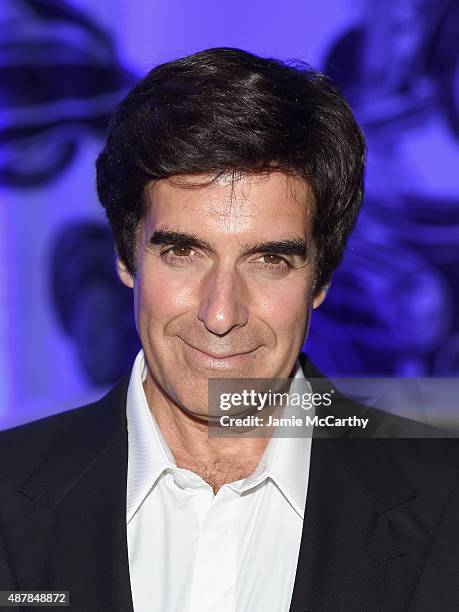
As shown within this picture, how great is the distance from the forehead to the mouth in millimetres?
266

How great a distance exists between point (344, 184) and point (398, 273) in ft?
5.54

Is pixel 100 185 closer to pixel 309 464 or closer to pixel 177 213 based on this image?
pixel 177 213

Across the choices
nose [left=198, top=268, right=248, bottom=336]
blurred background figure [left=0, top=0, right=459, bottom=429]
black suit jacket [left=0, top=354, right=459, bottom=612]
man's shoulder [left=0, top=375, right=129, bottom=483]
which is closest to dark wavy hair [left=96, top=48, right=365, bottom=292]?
nose [left=198, top=268, right=248, bottom=336]

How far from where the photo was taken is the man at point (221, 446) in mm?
1880

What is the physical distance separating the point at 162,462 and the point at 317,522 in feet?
1.22

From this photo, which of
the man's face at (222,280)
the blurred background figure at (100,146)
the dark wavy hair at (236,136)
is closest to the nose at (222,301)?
the man's face at (222,280)

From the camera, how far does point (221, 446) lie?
7.12ft

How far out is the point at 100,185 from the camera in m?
2.32

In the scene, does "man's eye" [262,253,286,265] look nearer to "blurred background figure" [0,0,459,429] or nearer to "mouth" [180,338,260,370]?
"mouth" [180,338,260,370]

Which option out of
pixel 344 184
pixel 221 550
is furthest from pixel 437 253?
pixel 221 550

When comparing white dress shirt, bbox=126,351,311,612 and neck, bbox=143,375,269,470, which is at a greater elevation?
neck, bbox=143,375,269,470

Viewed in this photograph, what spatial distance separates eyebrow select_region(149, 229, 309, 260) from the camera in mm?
1951

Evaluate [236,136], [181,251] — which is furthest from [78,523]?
[236,136]

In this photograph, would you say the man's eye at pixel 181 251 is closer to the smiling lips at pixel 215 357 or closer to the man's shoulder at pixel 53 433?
the smiling lips at pixel 215 357
